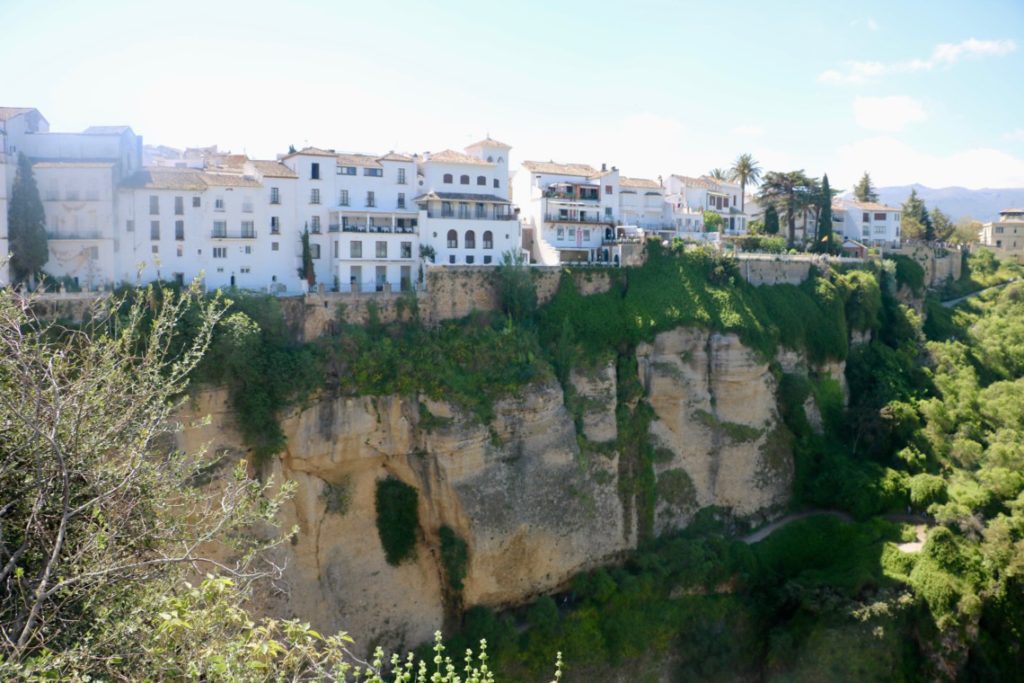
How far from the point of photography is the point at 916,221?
56.1 m

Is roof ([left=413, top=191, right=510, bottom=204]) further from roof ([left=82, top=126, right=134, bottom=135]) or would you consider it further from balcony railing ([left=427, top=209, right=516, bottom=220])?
roof ([left=82, top=126, right=134, bottom=135])

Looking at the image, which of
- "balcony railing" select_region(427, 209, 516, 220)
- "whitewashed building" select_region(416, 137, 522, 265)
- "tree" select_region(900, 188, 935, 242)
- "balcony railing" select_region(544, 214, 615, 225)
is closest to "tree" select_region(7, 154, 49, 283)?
"whitewashed building" select_region(416, 137, 522, 265)

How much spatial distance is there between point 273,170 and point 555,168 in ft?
45.3

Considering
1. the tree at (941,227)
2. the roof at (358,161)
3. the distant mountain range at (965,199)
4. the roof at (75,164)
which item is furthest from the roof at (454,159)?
the distant mountain range at (965,199)

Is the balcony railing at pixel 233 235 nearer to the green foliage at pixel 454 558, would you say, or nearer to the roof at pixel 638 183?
the green foliage at pixel 454 558

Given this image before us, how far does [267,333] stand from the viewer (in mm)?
23203

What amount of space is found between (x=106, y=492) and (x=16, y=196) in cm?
2030

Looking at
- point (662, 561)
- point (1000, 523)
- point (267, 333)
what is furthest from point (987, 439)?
point (267, 333)

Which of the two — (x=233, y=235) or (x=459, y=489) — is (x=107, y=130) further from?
(x=459, y=489)

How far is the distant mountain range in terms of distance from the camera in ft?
453

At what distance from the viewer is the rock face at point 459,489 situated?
23062mm

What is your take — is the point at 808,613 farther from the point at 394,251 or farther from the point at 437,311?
the point at 394,251

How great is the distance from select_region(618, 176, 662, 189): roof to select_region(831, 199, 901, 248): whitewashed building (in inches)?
548

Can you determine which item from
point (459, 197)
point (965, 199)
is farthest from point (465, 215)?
point (965, 199)
